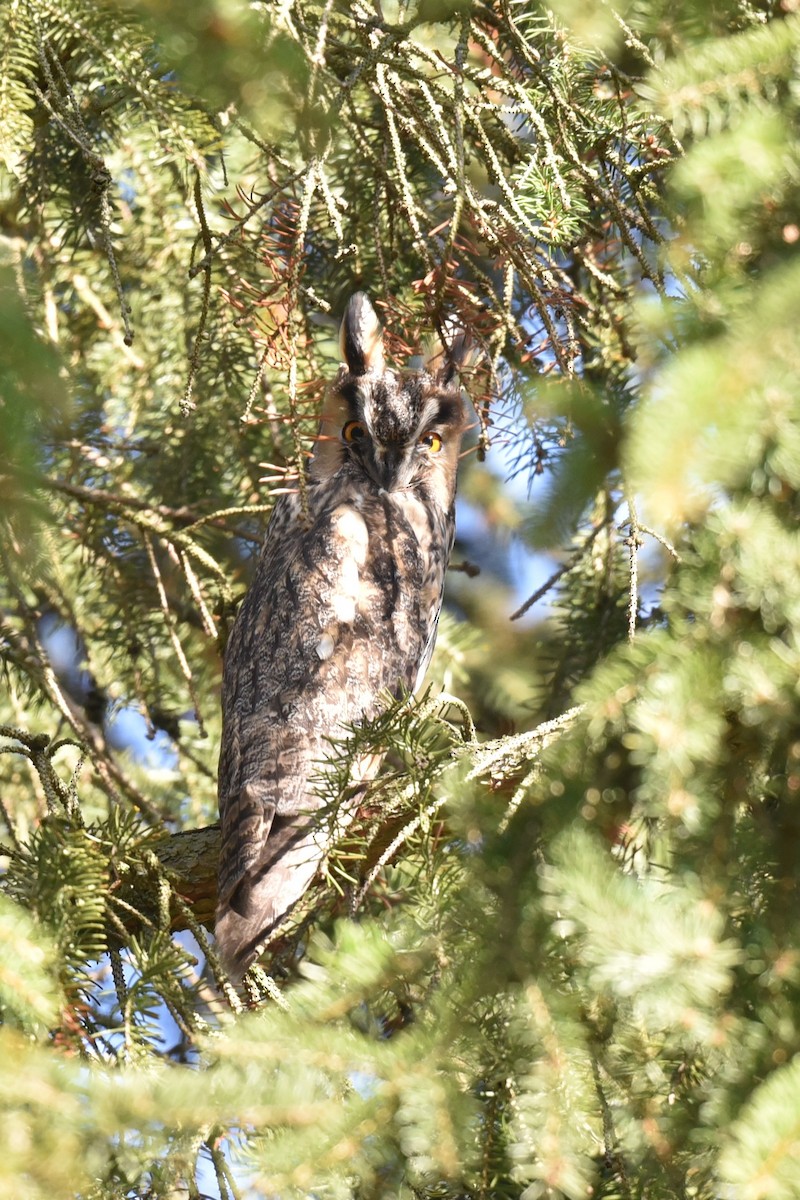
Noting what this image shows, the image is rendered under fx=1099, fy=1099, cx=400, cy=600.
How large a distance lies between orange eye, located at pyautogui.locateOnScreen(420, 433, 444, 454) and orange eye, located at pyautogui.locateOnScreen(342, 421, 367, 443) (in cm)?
17

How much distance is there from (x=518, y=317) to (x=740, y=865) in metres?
1.87

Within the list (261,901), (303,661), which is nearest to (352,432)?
(303,661)

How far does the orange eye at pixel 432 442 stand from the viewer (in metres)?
2.90

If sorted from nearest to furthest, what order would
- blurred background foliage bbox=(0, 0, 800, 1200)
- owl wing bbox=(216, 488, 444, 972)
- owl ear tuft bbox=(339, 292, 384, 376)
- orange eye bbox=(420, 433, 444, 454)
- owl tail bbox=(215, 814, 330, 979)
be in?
1. blurred background foliage bbox=(0, 0, 800, 1200)
2. owl tail bbox=(215, 814, 330, 979)
3. owl wing bbox=(216, 488, 444, 972)
4. owl ear tuft bbox=(339, 292, 384, 376)
5. orange eye bbox=(420, 433, 444, 454)

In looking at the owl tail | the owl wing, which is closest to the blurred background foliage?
the owl tail

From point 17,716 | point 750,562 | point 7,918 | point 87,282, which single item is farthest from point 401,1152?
point 87,282

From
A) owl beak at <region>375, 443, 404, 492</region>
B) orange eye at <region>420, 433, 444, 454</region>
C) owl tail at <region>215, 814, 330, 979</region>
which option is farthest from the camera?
orange eye at <region>420, 433, 444, 454</region>

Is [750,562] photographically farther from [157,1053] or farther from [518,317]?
[518,317]

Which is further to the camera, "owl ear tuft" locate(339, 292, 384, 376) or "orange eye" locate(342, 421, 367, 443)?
"orange eye" locate(342, 421, 367, 443)

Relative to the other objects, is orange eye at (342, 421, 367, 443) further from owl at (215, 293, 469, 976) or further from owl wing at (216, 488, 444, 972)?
owl wing at (216, 488, 444, 972)

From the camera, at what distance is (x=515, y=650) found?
3.68 m

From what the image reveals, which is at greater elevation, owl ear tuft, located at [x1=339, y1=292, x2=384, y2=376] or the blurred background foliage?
owl ear tuft, located at [x1=339, y1=292, x2=384, y2=376]

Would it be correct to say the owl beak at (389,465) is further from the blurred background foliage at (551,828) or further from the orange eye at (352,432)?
the blurred background foliage at (551,828)

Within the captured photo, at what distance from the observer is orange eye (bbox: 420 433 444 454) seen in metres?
2.90
